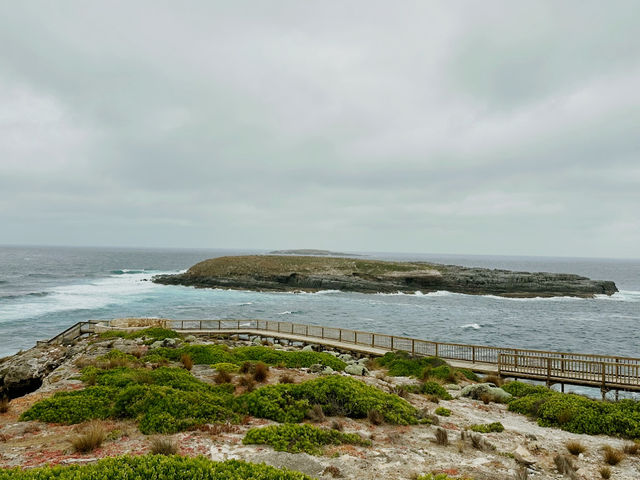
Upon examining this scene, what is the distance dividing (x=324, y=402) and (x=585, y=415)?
8035 millimetres

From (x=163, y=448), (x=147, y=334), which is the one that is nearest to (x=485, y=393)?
(x=163, y=448)

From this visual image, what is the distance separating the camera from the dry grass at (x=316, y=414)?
412 inches

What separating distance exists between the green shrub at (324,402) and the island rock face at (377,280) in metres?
67.3

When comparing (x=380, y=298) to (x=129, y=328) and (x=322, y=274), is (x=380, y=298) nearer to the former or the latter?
(x=322, y=274)

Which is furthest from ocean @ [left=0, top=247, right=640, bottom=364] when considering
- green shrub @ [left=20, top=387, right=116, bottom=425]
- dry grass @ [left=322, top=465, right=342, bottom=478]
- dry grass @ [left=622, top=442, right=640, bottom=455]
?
dry grass @ [left=322, top=465, right=342, bottom=478]

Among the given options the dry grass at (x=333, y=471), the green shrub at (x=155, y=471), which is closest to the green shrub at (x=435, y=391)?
the dry grass at (x=333, y=471)

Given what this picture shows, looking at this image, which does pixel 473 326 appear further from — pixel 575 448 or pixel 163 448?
pixel 163 448

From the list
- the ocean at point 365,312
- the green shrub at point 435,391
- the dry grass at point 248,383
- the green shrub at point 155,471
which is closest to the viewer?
the green shrub at point 155,471

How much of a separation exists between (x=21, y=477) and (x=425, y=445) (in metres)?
8.16

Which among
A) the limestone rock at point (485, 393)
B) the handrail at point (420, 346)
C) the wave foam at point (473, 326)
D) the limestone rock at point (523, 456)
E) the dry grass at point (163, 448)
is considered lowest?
the wave foam at point (473, 326)

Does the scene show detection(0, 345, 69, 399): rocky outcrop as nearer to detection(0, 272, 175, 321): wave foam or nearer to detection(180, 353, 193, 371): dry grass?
detection(180, 353, 193, 371): dry grass

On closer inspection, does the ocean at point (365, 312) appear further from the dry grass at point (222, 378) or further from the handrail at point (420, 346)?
the dry grass at point (222, 378)

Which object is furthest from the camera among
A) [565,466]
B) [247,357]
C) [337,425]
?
[247,357]

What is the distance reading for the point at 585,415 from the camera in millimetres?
11508
